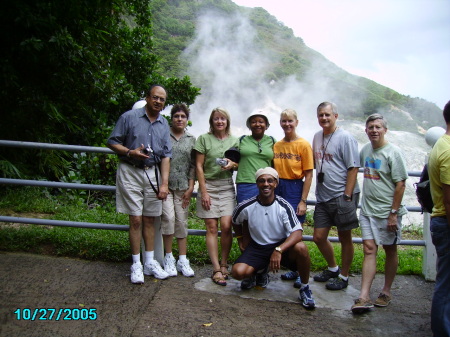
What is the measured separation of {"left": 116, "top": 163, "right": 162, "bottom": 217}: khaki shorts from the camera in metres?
3.67

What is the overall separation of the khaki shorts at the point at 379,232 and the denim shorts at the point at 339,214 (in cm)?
13

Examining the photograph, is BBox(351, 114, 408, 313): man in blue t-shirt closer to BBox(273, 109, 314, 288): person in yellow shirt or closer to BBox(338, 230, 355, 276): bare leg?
BBox(338, 230, 355, 276): bare leg

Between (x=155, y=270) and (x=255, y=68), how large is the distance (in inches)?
1038

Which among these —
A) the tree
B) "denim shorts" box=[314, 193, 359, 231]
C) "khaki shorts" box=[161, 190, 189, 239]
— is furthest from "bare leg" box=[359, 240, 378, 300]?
the tree

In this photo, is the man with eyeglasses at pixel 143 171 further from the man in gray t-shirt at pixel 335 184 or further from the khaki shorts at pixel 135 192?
the man in gray t-shirt at pixel 335 184

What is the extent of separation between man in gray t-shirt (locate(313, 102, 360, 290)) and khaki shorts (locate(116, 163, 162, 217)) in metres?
1.55

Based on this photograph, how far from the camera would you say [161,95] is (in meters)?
3.78

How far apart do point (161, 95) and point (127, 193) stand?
0.96 metres

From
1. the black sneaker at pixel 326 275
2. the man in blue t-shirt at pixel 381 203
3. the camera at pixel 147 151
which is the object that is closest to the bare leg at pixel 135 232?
the camera at pixel 147 151

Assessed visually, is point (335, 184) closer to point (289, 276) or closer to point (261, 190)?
point (261, 190)

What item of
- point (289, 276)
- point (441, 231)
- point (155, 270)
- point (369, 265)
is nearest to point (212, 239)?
point (155, 270)

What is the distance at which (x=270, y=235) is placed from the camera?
11.9ft

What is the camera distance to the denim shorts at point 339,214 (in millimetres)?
3635

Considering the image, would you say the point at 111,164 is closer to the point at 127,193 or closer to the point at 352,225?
the point at 127,193
